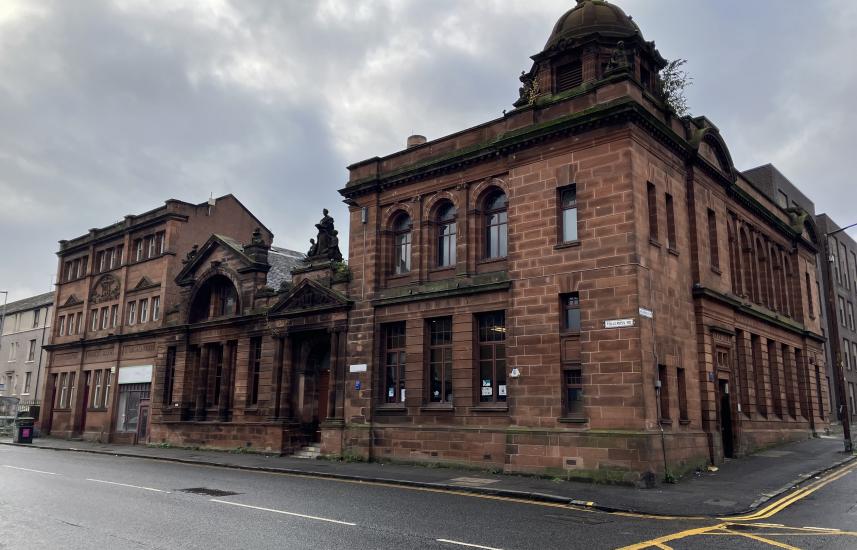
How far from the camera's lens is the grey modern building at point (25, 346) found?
52281 mm

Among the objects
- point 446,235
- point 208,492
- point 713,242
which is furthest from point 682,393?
point 208,492

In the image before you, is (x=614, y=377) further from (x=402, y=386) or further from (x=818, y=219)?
(x=818, y=219)

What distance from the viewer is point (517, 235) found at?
21.3 meters

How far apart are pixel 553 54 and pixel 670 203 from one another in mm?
6869

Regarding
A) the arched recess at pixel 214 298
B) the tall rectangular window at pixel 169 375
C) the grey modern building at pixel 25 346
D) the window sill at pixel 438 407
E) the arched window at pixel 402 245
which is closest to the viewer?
the window sill at pixel 438 407

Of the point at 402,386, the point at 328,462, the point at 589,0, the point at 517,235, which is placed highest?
the point at 589,0

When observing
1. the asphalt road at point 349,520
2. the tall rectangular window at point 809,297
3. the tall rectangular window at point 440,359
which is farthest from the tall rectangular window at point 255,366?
the tall rectangular window at point 809,297

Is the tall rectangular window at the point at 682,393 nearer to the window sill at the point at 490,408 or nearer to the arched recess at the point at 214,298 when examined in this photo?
the window sill at the point at 490,408

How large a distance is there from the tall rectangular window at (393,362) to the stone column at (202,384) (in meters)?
12.8

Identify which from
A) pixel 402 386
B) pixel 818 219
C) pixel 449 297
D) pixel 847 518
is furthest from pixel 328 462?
pixel 818 219

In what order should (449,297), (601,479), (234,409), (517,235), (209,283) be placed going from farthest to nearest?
(209,283)
(234,409)
(449,297)
(517,235)
(601,479)

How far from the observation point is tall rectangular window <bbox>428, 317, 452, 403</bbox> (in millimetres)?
22875

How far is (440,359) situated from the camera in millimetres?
23188

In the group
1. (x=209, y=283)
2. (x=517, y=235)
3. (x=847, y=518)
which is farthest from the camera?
(x=209, y=283)
